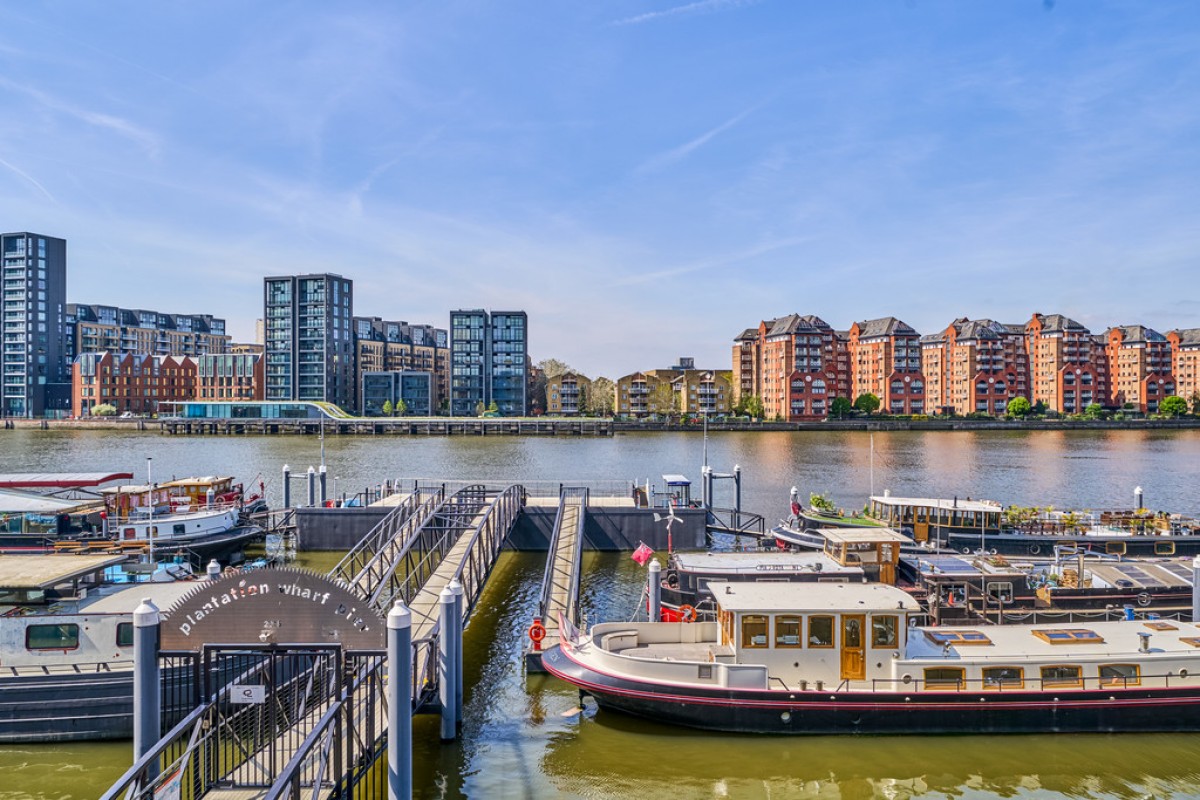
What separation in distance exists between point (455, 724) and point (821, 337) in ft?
515

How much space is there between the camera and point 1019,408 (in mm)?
160000

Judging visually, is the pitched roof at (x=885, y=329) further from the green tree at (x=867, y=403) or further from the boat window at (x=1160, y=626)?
the boat window at (x=1160, y=626)

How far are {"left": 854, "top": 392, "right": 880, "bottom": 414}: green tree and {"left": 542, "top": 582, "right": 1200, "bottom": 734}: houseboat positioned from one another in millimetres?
147768

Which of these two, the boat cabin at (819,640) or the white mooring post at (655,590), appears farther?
the white mooring post at (655,590)

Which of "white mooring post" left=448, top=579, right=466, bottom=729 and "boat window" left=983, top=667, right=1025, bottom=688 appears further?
"boat window" left=983, top=667, right=1025, bottom=688

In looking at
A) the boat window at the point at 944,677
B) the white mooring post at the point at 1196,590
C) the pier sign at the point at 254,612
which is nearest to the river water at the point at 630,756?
the boat window at the point at 944,677

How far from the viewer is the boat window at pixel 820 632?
58.6ft

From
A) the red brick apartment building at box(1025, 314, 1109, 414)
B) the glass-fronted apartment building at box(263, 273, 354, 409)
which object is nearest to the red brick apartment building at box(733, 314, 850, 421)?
the red brick apartment building at box(1025, 314, 1109, 414)

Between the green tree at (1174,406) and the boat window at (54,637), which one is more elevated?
the green tree at (1174,406)

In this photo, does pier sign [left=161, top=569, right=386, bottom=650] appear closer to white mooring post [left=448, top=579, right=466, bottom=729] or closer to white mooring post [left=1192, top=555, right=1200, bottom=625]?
white mooring post [left=448, top=579, right=466, bottom=729]

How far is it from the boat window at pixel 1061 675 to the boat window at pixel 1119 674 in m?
0.51

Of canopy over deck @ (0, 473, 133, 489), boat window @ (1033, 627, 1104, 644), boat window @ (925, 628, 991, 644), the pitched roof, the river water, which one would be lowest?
the river water

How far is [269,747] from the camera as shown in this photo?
12352 mm

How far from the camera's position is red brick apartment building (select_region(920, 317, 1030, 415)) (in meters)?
166
